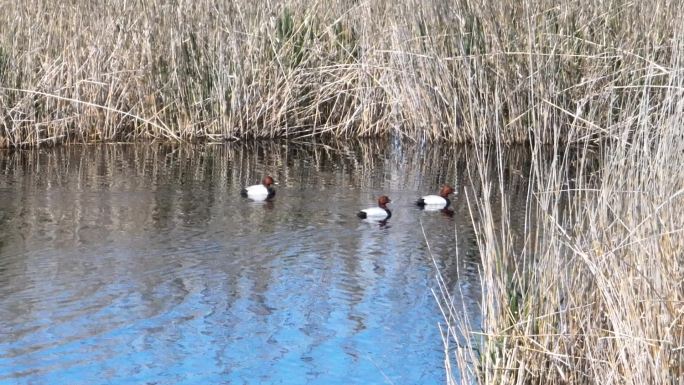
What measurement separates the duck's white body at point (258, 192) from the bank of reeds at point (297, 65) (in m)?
2.49

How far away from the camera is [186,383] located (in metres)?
5.27

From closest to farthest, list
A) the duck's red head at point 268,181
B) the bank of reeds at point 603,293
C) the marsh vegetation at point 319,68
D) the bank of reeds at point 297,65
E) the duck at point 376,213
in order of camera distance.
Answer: the bank of reeds at point 603,293 < the duck at point 376,213 < the duck's red head at point 268,181 < the marsh vegetation at point 319,68 < the bank of reeds at point 297,65

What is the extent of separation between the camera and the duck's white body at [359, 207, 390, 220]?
828cm

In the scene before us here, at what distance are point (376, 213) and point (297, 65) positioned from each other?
3.97 metres

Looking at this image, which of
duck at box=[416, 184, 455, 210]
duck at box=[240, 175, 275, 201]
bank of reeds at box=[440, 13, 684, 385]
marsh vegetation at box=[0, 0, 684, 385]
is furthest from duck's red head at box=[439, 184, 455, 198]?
bank of reeds at box=[440, 13, 684, 385]

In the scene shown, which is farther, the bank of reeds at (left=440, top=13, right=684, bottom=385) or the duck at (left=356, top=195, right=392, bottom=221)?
the duck at (left=356, top=195, right=392, bottom=221)

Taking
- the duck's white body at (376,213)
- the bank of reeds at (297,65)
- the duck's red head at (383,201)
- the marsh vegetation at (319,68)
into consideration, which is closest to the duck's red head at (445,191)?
the marsh vegetation at (319,68)

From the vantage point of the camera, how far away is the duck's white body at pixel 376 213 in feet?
27.2

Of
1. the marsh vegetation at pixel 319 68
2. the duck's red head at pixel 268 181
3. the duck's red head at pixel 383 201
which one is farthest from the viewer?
the marsh vegetation at pixel 319 68

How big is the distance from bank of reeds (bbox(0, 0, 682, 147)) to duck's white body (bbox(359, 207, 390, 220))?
8.16 ft

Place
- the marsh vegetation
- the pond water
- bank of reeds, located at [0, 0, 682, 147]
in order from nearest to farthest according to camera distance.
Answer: the pond water < the marsh vegetation < bank of reeds, located at [0, 0, 682, 147]

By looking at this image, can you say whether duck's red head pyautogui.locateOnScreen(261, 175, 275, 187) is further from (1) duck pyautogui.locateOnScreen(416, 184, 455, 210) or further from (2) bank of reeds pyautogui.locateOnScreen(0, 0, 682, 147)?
(2) bank of reeds pyautogui.locateOnScreen(0, 0, 682, 147)

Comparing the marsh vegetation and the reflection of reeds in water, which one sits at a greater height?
the marsh vegetation

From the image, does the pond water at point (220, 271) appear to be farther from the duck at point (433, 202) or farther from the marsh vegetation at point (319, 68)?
the marsh vegetation at point (319, 68)
